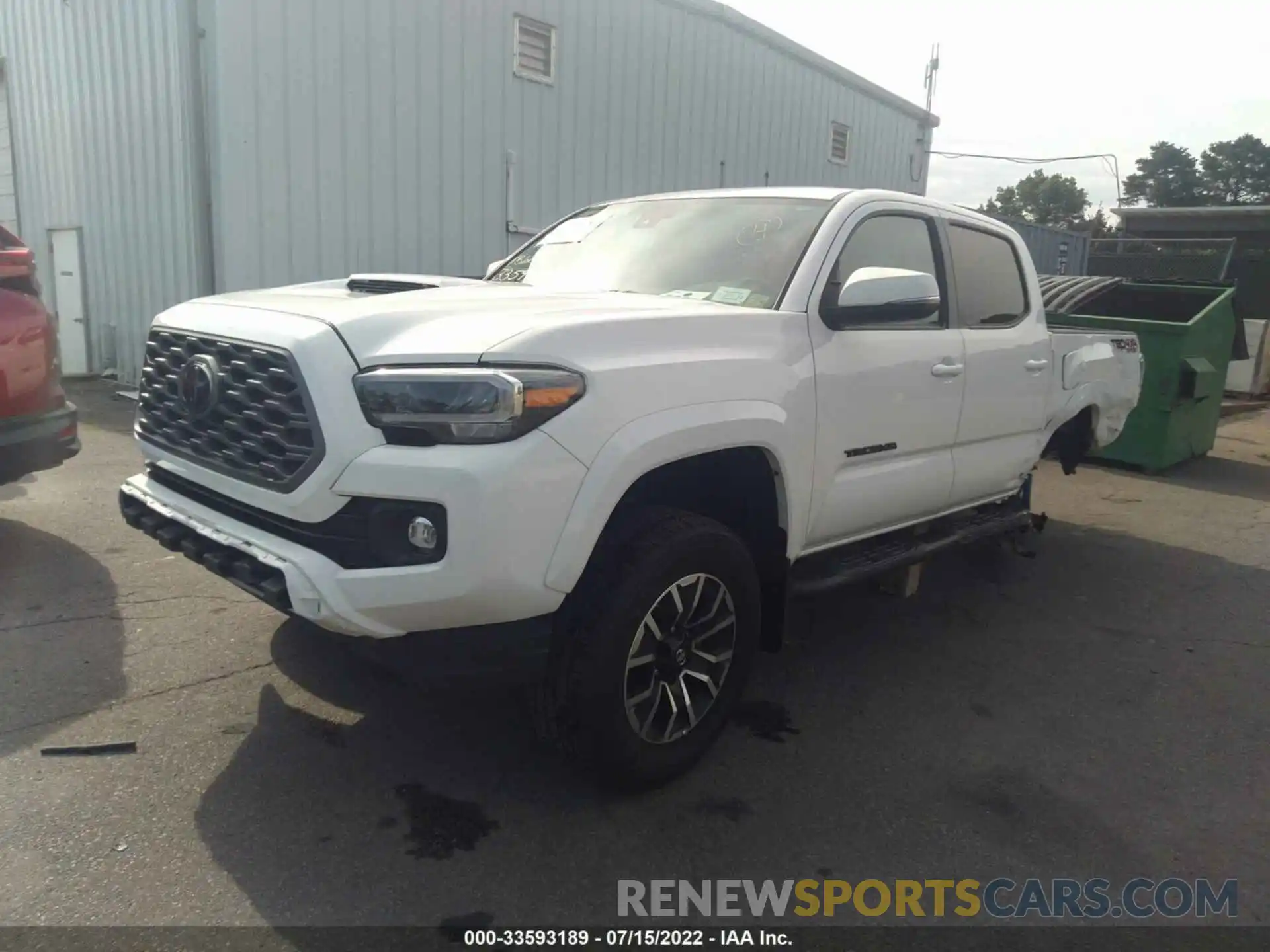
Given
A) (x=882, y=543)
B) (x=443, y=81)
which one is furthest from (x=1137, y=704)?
(x=443, y=81)

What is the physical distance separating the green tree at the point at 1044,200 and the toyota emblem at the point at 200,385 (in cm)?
8222

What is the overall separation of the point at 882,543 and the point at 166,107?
8.43m

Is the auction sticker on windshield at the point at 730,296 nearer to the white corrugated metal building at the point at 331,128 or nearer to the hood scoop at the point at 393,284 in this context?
the hood scoop at the point at 393,284

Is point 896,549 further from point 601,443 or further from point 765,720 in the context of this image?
point 601,443

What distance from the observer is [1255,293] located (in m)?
15.7

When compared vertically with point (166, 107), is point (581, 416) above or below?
below

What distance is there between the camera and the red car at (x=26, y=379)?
450 centimetres

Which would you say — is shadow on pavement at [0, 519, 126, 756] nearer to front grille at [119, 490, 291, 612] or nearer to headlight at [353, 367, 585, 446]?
front grille at [119, 490, 291, 612]

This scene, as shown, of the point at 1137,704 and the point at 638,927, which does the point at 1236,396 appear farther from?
the point at 638,927

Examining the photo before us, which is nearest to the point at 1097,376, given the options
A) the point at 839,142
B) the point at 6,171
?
the point at 839,142

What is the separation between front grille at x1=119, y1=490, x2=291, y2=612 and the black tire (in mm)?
774

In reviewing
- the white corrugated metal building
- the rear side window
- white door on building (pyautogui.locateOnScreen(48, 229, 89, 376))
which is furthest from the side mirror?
white door on building (pyautogui.locateOnScreen(48, 229, 89, 376))

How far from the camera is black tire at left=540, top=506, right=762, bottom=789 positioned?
2.72 m

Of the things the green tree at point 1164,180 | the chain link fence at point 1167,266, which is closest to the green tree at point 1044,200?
the green tree at point 1164,180
